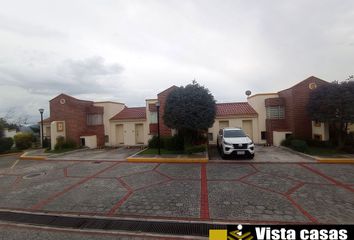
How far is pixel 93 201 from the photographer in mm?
6098

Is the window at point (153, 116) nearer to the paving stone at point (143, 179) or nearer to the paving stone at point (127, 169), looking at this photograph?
the paving stone at point (127, 169)

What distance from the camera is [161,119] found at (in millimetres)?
16812

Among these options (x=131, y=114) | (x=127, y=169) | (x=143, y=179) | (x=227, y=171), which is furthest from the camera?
(x=131, y=114)

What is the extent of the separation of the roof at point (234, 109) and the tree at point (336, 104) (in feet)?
17.0

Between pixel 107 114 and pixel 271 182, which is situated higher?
pixel 107 114

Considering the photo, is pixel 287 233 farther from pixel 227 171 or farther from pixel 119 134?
pixel 119 134

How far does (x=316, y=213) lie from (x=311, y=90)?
12160 millimetres

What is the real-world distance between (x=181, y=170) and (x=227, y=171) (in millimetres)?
2151

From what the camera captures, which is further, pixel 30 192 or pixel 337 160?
pixel 337 160

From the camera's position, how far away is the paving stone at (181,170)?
8.48 meters

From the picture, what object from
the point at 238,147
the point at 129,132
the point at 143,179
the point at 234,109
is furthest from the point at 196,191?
the point at 129,132

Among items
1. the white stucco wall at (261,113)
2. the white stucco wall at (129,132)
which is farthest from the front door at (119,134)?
the white stucco wall at (261,113)

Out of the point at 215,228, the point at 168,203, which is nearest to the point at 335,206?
the point at 215,228

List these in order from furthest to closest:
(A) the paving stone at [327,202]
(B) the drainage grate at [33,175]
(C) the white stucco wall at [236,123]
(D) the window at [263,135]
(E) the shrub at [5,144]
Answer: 1. (C) the white stucco wall at [236,123]
2. (D) the window at [263,135]
3. (E) the shrub at [5,144]
4. (B) the drainage grate at [33,175]
5. (A) the paving stone at [327,202]
